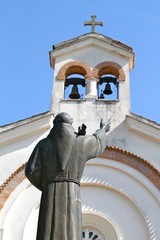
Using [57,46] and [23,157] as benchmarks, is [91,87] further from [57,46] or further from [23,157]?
[23,157]

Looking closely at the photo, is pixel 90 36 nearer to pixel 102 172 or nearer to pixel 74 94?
pixel 74 94

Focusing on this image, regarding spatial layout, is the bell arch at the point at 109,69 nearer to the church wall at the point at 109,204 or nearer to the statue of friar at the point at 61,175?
the church wall at the point at 109,204

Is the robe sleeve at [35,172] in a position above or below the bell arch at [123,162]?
below

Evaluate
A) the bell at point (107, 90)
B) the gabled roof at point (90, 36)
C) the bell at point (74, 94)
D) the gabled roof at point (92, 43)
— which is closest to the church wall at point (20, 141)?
the bell at point (74, 94)

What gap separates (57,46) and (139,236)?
595 cm

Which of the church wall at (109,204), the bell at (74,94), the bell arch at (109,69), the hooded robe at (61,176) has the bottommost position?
the hooded robe at (61,176)

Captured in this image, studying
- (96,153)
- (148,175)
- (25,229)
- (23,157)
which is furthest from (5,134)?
(96,153)

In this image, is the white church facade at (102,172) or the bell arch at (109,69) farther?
the bell arch at (109,69)

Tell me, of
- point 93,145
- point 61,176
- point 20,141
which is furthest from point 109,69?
point 61,176

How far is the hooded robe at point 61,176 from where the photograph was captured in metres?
4.81

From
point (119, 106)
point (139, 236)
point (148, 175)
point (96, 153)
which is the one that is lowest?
A: point (96, 153)

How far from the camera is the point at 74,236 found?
187 inches

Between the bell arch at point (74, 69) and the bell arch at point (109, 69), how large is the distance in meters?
0.22

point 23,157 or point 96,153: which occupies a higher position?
point 23,157
